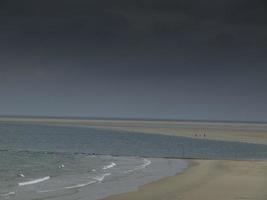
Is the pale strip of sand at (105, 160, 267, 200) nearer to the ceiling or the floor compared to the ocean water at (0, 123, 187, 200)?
nearer to the ceiling

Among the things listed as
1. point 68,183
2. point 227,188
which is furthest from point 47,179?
point 227,188

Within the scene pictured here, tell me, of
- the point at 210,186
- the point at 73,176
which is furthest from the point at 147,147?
the point at 210,186

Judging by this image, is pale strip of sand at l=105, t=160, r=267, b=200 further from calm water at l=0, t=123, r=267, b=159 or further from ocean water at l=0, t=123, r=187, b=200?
calm water at l=0, t=123, r=267, b=159

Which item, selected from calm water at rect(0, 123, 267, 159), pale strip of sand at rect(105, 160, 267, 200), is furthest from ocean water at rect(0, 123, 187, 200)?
calm water at rect(0, 123, 267, 159)

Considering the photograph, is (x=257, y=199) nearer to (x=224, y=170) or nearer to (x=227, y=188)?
(x=227, y=188)

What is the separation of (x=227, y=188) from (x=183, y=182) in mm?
3248

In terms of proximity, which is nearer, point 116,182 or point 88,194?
point 88,194

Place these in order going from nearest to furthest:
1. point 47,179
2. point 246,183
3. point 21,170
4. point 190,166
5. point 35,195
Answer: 1. point 35,195
2. point 246,183
3. point 47,179
4. point 21,170
5. point 190,166

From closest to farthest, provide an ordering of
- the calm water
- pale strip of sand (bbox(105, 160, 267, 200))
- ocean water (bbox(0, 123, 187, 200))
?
pale strip of sand (bbox(105, 160, 267, 200)) → ocean water (bbox(0, 123, 187, 200)) → the calm water

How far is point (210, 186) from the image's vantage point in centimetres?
2469

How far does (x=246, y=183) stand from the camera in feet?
84.6

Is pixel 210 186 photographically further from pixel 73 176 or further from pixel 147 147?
pixel 147 147

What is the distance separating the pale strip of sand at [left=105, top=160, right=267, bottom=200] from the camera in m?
21.2

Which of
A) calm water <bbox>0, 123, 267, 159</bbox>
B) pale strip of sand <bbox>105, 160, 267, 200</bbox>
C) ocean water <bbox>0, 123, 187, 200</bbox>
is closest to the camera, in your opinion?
pale strip of sand <bbox>105, 160, 267, 200</bbox>
